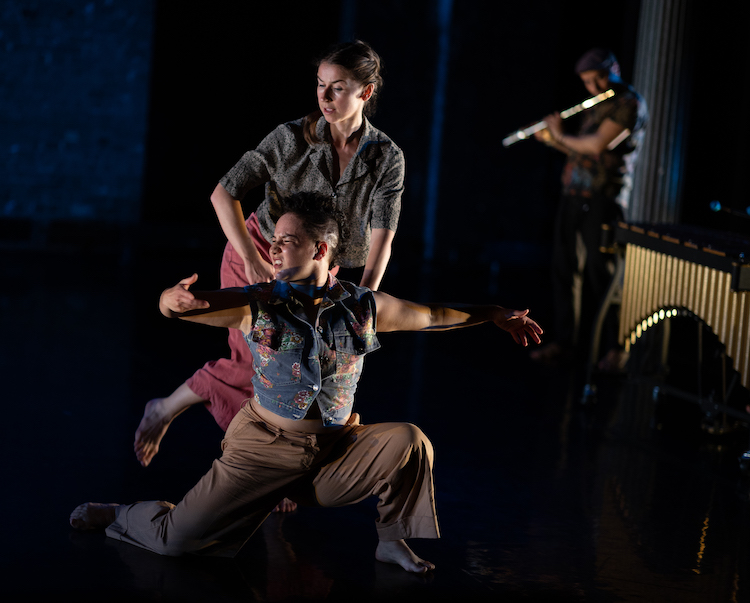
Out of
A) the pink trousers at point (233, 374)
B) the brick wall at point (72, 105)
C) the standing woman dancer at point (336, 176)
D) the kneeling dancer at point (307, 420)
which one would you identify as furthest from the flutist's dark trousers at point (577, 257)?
the brick wall at point (72, 105)

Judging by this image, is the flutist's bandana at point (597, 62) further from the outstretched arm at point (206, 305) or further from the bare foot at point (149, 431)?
the outstretched arm at point (206, 305)

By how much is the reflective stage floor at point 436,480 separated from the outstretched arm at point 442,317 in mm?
708

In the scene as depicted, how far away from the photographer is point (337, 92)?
2934 mm

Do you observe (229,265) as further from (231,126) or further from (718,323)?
(231,126)

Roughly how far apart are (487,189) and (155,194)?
3044 millimetres

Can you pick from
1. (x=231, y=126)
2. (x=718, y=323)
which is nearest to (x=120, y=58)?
(x=231, y=126)

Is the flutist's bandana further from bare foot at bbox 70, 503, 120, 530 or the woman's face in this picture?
bare foot at bbox 70, 503, 120, 530

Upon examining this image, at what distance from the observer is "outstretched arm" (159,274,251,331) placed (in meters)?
2.44

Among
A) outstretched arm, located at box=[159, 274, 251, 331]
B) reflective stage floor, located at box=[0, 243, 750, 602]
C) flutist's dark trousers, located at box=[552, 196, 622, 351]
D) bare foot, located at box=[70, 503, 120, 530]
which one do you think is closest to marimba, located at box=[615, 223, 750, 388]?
reflective stage floor, located at box=[0, 243, 750, 602]

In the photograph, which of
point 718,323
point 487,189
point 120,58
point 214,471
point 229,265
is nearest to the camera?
point 214,471

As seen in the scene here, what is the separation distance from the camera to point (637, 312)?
15.4 ft

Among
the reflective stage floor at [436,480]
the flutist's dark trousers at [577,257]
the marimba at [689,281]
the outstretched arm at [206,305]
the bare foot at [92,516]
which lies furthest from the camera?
the flutist's dark trousers at [577,257]

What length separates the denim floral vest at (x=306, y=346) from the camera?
8.57 ft

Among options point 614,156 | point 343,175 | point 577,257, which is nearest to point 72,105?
point 577,257
